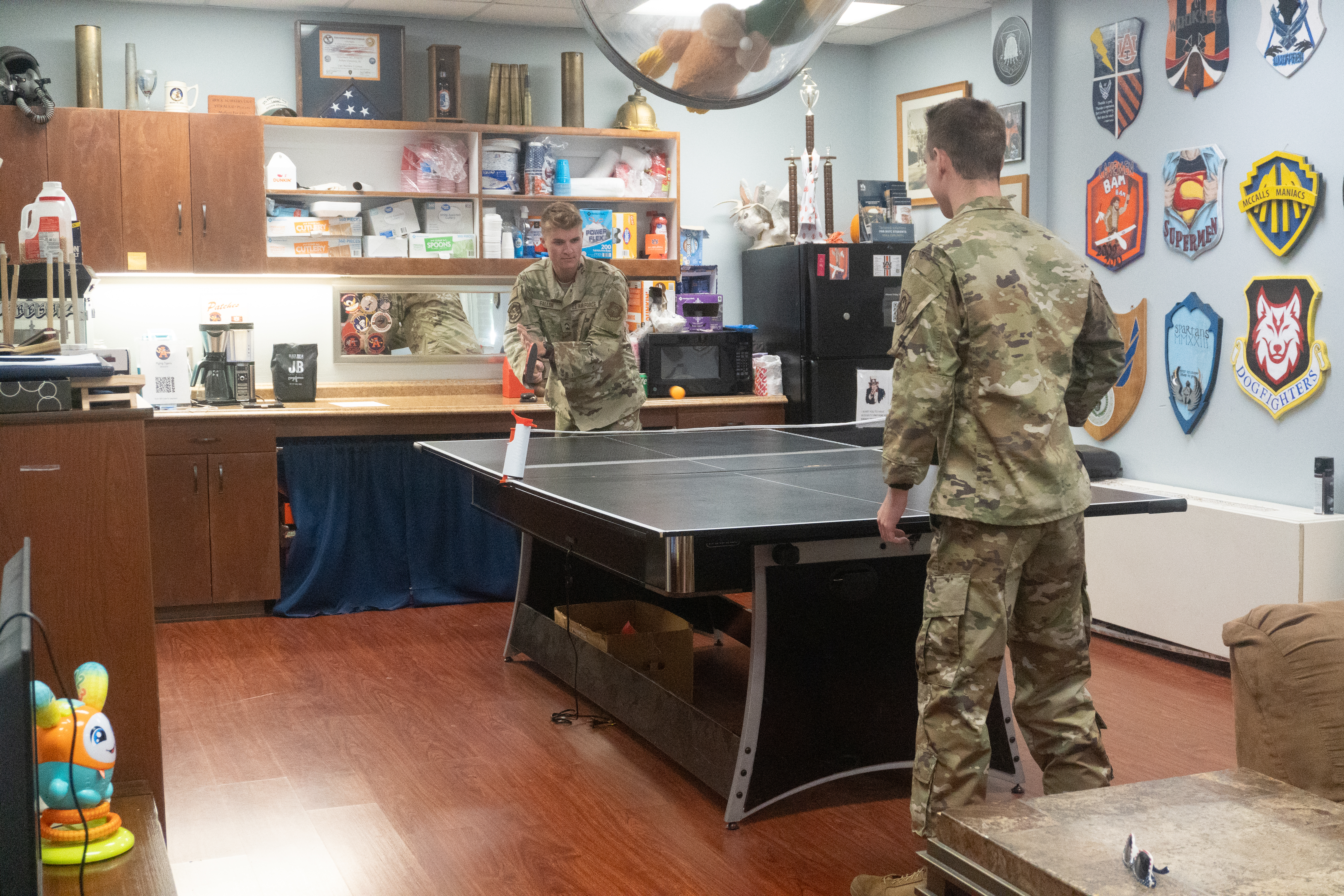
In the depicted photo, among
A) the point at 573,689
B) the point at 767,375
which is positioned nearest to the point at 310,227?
the point at 767,375

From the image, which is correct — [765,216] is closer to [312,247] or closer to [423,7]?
[423,7]

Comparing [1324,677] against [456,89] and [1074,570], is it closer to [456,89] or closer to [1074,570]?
[1074,570]

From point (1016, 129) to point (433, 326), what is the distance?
9.27ft

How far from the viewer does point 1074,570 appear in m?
2.58

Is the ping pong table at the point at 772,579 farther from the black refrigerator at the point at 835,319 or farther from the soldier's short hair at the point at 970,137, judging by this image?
the black refrigerator at the point at 835,319

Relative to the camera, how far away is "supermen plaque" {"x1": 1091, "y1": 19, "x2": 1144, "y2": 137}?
5066 mm

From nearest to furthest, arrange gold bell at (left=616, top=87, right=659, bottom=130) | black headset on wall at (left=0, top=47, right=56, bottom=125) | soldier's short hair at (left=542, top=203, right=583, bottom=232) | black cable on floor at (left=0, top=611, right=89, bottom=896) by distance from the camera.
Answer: black cable on floor at (left=0, top=611, right=89, bottom=896), soldier's short hair at (left=542, top=203, right=583, bottom=232), black headset on wall at (left=0, top=47, right=56, bottom=125), gold bell at (left=616, top=87, right=659, bottom=130)

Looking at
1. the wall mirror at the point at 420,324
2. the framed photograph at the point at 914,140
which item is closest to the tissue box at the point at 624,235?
the wall mirror at the point at 420,324

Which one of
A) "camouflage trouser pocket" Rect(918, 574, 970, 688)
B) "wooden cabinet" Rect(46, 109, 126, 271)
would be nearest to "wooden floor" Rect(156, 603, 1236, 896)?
"camouflage trouser pocket" Rect(918, 574, 970, 688)

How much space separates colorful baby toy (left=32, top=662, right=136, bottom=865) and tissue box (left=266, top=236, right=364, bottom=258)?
3863 millimetres

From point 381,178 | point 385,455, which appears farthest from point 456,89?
point 385,455

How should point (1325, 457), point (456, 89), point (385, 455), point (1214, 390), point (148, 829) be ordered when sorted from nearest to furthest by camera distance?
point (148, 829), point (1325, 457), point (1214, 390), point (385, 455), point (456, 89)

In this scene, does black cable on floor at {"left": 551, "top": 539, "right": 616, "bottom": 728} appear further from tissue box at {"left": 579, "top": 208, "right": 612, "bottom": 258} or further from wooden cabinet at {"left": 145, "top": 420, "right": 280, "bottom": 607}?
tissue box at {"left": 579, "top": 208, "right": 612, "bottom": 258}

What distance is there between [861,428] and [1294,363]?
191 centimetres
